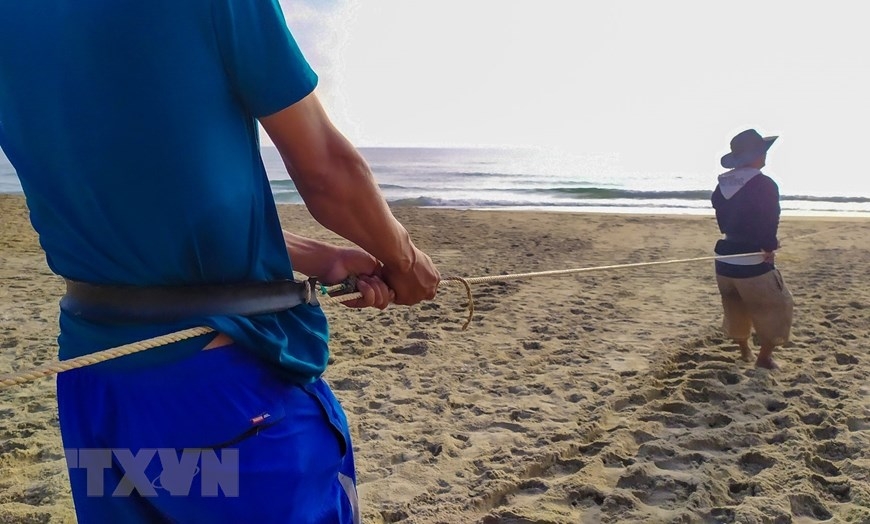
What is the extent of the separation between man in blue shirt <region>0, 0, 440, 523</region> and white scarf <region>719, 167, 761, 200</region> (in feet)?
13.9

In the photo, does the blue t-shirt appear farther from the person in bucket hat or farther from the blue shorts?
the person in bucket hat

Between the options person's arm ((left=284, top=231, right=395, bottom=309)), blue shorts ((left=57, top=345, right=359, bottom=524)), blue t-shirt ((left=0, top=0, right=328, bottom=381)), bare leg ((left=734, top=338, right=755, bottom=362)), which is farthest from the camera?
bare leg ((left=734, top=338, right=755, bottom=362))

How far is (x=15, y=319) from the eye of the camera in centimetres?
593

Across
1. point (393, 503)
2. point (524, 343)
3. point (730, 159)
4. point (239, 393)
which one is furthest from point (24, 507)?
point (730, 159)

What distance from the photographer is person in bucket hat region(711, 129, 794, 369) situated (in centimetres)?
488

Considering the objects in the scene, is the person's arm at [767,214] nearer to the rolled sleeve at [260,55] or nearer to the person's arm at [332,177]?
the person's arm at [332,177]

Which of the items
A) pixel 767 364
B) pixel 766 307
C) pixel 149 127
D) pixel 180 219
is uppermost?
pixel 149 127

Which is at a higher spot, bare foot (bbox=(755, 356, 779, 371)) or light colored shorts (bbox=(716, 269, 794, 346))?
light colored shorts (bbox=(716, 269, 794, 346))

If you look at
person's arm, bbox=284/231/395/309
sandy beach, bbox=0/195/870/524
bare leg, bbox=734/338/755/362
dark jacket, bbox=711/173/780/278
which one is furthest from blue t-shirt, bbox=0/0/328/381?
bare leg, bbox=734/338/755/362

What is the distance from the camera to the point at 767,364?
16.0 ft

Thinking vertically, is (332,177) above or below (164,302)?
above

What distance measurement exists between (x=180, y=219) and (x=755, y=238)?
15.2 feet

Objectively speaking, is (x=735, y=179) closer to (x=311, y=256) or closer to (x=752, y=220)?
(x=752, y=220)

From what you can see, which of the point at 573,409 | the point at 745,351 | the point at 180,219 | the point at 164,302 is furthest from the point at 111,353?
the point at 745,351
